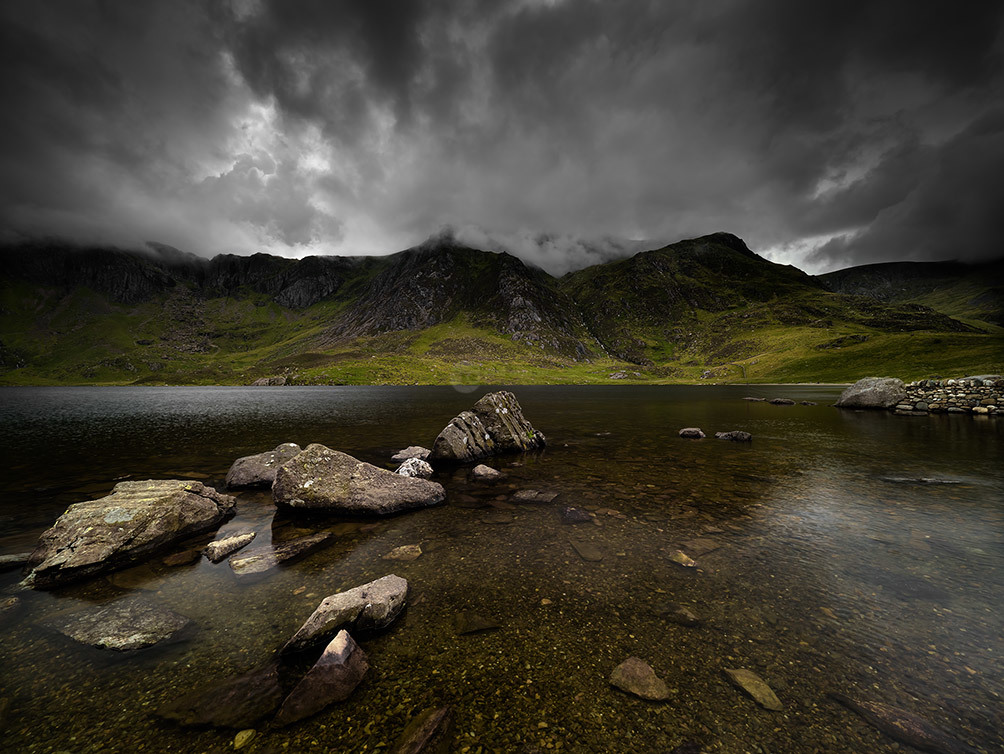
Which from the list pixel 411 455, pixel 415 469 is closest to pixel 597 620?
pixel 415 469

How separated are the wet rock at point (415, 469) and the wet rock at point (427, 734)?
14031 mm

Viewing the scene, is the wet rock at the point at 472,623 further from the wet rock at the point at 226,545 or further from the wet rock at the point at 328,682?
the wet rock at the point at 226,545

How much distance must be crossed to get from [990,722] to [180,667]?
1401cm

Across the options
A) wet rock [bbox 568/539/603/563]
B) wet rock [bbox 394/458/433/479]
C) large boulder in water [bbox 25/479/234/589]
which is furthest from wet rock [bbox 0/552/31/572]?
wet rock [bbox 568/539/603/563]

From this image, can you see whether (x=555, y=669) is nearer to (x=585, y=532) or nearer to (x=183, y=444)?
(x=585, y=532)

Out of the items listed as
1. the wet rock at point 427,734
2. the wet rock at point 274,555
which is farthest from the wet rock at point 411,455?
the wet rock at point 427,734

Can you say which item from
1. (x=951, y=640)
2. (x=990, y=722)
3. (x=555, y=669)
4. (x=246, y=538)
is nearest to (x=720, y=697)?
(x=555, y=669)

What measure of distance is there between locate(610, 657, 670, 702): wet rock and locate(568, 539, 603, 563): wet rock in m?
4.31

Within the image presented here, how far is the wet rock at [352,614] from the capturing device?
761cm

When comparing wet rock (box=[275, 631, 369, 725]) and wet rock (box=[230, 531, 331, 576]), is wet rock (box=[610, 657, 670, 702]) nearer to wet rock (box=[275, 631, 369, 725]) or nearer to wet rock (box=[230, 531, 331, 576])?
wet rock (box=[275, 631, 369, 725])

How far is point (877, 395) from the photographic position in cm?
5878

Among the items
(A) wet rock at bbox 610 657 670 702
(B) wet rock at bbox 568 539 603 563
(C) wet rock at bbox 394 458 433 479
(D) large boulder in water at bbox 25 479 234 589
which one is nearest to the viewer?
(A) wet rock at bbox 610 657 670 702

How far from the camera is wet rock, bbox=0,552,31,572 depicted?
11.2 meters

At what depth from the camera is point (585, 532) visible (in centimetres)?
1343
